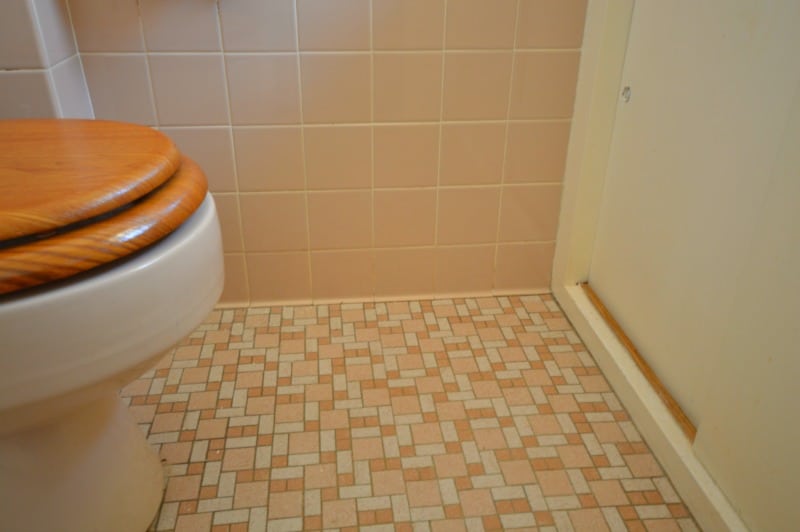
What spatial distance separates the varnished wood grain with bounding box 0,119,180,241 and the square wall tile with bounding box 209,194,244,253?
45cm

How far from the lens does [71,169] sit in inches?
22.1

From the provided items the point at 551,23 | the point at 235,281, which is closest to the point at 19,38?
the point at 235,281

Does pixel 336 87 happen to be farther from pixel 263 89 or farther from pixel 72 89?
pixel 72 89

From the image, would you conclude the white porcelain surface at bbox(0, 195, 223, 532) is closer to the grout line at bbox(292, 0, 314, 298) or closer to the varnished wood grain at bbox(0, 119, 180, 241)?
the varnished wood grain at bbox(0, 119, 180, 241)

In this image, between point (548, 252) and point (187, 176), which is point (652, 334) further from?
point (187, 176)

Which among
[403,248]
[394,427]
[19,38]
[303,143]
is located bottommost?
[394,427]

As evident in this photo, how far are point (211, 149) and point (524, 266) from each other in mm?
738

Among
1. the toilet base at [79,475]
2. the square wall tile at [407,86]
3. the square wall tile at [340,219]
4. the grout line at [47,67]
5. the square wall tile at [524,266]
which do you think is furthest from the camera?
the square wall tile at [524,266]

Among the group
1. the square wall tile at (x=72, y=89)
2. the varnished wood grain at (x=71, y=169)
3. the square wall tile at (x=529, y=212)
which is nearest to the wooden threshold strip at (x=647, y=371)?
the square wall tile at (x=529, y=212)

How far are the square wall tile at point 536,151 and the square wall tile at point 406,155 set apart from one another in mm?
164

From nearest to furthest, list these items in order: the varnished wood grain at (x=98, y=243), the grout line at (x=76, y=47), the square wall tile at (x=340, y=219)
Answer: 1. the varnished wood grain at (x=98, y=243)
2. the grout line at (x=76, y=47)
3. the square wall tile at (x=340, y=219)

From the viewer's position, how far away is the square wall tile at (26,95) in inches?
36.4

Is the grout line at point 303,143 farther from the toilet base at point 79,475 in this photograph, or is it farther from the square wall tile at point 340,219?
the toilet base at point 79,475

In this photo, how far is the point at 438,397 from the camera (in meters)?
1.06
